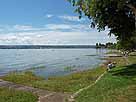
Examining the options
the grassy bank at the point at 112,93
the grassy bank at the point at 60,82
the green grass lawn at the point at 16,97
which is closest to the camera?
the grassy bank at the point at 112,93

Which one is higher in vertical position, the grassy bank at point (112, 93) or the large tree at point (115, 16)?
the large tree at point (115, 16)

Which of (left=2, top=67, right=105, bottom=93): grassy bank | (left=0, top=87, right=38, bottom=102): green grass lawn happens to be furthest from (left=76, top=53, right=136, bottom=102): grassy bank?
(left=0, top=87, right=38, bottom=102): green grass lawn

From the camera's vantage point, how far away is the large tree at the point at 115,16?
24.9m

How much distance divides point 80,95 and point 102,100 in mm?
3332

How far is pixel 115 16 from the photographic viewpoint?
2931cm

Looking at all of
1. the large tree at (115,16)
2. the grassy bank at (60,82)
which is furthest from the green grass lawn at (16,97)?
the large tree at (115,16)

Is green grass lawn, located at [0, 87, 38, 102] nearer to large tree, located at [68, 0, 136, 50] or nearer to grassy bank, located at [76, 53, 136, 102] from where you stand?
grassy bank, located at [76, 53, 136, 102]

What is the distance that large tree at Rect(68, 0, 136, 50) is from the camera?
81.8ft

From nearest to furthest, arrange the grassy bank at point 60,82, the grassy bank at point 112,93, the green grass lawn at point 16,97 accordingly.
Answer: the grassy bank at point 112,93 < the green grass lawn at point 16,97 < the grassy bank at point 60,82

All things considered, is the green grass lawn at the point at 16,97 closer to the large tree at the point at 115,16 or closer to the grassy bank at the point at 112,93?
the grassy bank at the point at 112,93

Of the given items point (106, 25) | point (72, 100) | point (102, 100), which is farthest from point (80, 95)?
point (106, 25)

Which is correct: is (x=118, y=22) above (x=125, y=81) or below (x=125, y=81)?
above

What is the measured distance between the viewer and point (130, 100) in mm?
17594

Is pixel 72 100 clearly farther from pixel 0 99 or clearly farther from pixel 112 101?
pixel 0 99
